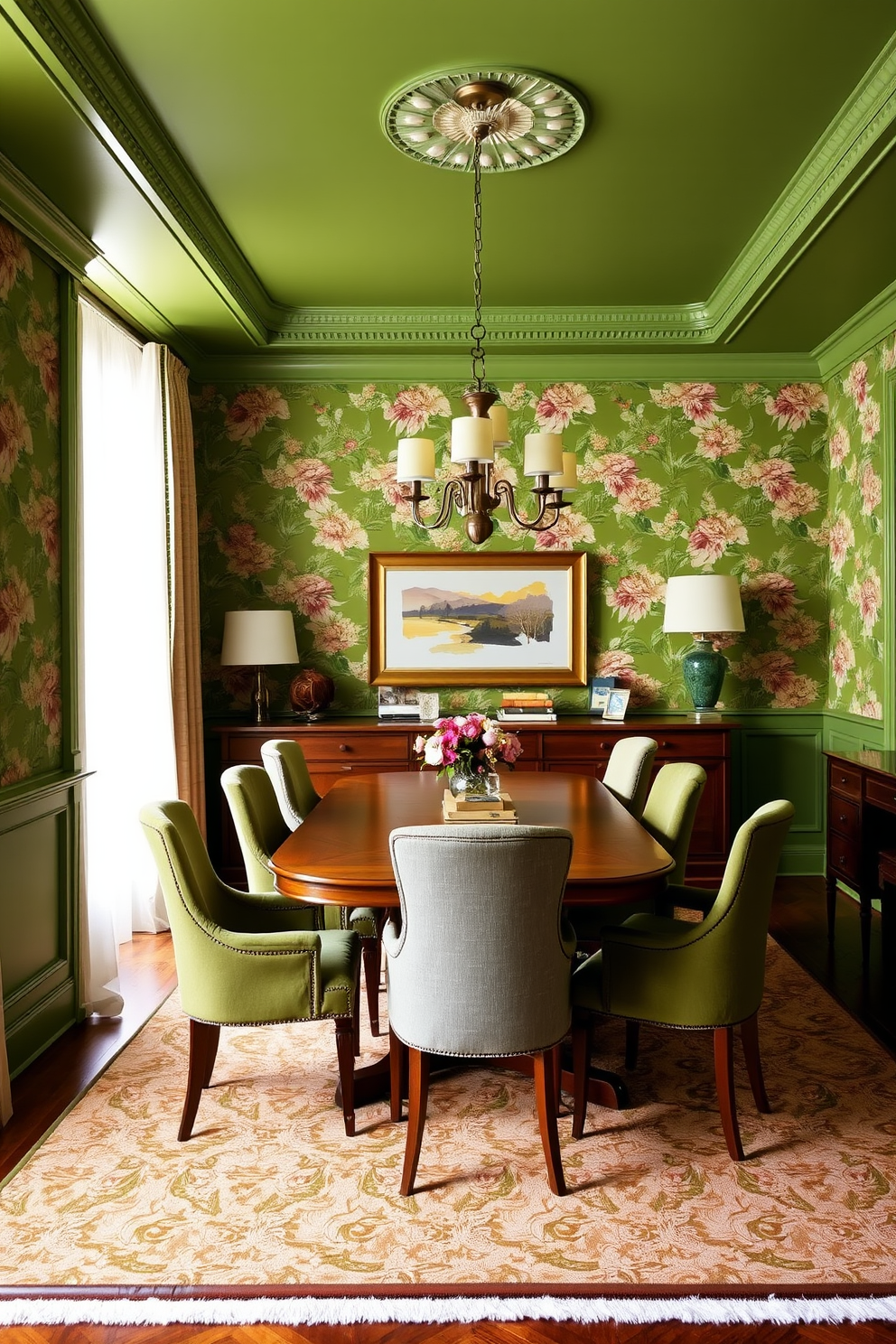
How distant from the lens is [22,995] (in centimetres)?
329

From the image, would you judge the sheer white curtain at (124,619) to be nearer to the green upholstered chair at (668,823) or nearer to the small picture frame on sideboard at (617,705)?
the green upholstered chair at (668,823)

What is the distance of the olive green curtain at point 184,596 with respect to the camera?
4.88 metres

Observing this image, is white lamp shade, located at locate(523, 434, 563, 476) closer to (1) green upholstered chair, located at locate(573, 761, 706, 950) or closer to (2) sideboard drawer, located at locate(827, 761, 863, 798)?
(1) green upholstered chair, located at locate(573, 761, 706, 950)

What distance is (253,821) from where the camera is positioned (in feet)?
10.8

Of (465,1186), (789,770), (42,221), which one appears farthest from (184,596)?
(789,770)

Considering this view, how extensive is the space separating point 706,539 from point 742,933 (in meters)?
3.39

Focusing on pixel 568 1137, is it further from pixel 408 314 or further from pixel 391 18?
pixel 408 314

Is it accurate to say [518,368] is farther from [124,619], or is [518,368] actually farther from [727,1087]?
[727,1087]

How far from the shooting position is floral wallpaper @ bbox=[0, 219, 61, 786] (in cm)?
323

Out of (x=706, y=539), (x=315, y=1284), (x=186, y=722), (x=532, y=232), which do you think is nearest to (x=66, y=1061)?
(x=315, y=1284)

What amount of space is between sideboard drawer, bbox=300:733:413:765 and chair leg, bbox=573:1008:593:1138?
2.54 m

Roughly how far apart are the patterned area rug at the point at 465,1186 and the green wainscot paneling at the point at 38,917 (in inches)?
13.5

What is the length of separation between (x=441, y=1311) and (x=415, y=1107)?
18.3 inches

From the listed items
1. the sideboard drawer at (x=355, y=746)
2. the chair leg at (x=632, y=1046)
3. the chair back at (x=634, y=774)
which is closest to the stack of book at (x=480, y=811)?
the chair leg at (x=632, y=1046)
